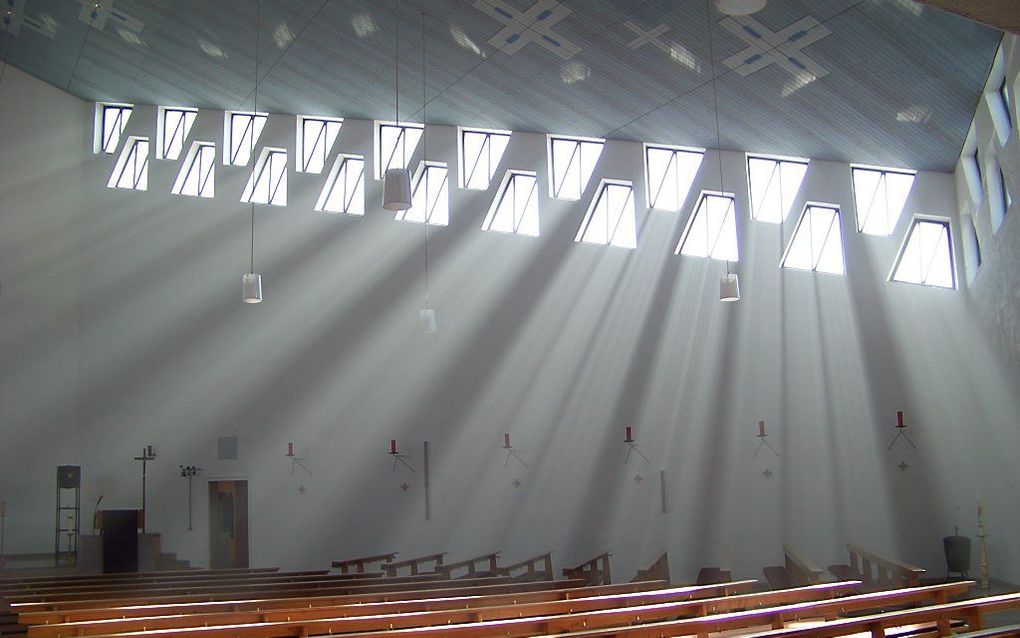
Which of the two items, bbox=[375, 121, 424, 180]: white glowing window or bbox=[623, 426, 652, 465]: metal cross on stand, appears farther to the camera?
bbox=[375, 121, 424, 180]: white glowing window

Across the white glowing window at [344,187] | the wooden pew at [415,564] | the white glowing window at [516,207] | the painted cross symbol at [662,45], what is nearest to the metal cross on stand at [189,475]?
the wooden pew at [415,564]

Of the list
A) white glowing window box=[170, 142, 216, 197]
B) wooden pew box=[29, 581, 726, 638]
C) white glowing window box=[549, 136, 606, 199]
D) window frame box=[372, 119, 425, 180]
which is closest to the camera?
wooden pew box=[29, 581, 726, 638]

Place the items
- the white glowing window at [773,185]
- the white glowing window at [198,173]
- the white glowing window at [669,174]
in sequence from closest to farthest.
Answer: the white glowing window at [773,185] < the white glowing window at [669,174] < the white glowing window at [198,173]

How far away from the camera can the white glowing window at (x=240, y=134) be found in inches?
614

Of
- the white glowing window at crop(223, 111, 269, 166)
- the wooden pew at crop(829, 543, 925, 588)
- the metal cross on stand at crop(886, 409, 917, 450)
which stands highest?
the white glowing window at crop(223, 111, 269, 166)

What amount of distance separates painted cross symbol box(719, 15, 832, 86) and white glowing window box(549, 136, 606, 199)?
12.6 feet

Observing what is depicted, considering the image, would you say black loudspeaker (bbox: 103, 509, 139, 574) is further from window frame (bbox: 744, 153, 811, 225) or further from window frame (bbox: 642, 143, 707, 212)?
window frame (bbox: 744, 153, 811, 225)

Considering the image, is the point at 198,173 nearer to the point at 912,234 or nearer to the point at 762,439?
the point at 762,439

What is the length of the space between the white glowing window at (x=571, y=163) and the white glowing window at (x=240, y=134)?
496 cm

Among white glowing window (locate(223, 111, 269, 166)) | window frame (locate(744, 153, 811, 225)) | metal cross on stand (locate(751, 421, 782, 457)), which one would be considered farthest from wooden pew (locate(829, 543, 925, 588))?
white glowing window (locate(223, 111, 269, 166))

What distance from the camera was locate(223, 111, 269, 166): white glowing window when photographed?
51.2 ft

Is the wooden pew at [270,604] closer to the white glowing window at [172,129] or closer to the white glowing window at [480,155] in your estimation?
the white glowing window at [480,155]

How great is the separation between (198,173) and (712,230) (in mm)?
8481

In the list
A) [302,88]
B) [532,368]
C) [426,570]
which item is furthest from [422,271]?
[426,570]
